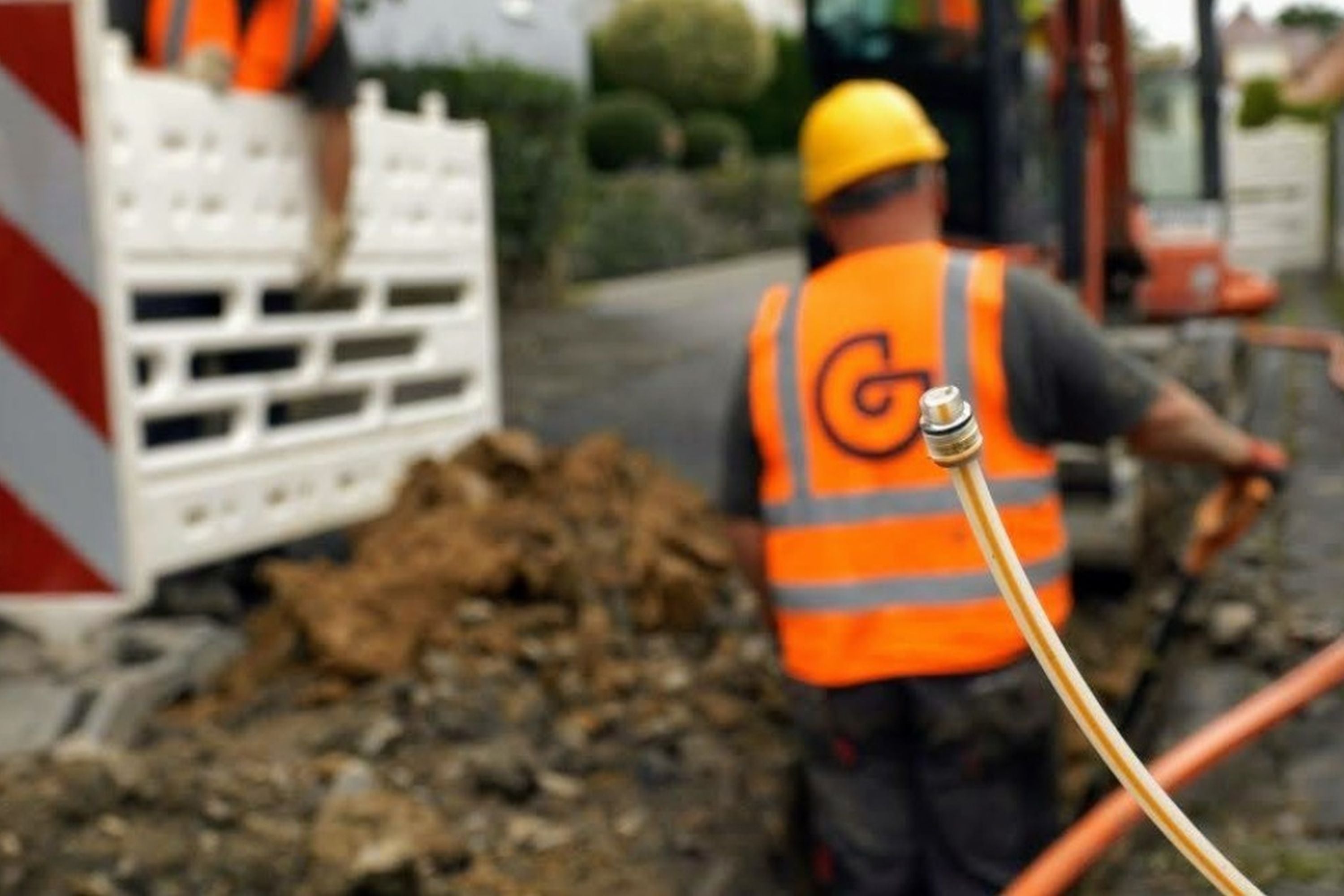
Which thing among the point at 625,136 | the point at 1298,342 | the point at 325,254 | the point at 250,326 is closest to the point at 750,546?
the point at 250,326

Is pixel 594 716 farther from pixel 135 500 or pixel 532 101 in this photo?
pixel 532 101

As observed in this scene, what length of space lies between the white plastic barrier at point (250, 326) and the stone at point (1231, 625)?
2282 mm

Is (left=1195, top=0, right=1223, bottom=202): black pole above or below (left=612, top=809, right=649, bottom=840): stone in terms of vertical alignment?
above

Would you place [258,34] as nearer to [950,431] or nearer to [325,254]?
[325,254]

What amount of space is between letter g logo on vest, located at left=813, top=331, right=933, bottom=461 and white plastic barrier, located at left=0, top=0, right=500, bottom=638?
54.8 inches

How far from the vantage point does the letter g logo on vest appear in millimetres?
3305

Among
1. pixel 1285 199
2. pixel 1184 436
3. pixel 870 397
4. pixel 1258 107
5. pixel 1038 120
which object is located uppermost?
pixel 1038 120

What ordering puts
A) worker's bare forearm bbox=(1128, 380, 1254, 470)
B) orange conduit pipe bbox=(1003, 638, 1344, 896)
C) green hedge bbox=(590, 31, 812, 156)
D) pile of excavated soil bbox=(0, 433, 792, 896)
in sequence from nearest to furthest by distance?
1. orange conduit pipe bbox=(1003, 638, 1344, 896)
2. worker's bare forearm bbox=(1128, 380, 1254, 470)
3. pile of excavated soil bbox=(0, 433, 792, 896)
4. green hedge bbox=(590, 31, 812, 156)

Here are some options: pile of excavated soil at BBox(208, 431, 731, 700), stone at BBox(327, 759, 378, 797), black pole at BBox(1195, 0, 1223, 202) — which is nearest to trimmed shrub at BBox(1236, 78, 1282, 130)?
black pole at BBox(1195, 0, 1223, 202)

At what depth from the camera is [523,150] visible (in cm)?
1374

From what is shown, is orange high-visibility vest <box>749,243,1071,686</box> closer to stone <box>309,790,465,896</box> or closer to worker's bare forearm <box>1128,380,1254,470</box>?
worker's bare forearm <box>1128,380,1254,470</box>

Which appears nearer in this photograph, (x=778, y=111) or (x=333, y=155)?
(x=333, y=155)

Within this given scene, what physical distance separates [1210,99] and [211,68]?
266 inches

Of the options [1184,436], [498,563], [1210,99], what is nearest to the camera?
[1184,436]
